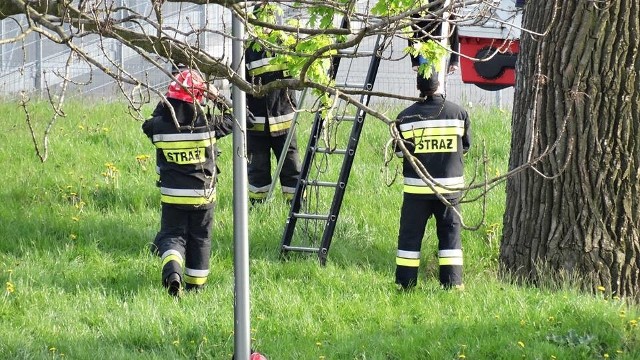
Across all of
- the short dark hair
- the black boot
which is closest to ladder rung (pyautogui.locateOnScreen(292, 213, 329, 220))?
the black boot

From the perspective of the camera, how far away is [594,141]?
26.3 feet

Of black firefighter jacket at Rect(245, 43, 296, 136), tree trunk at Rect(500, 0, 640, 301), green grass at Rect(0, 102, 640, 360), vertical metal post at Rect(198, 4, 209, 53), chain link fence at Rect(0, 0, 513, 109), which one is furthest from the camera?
chain link fence at Rect(0, 0, 513, 109)

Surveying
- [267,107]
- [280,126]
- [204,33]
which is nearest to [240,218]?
[267,107]

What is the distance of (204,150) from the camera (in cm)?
841

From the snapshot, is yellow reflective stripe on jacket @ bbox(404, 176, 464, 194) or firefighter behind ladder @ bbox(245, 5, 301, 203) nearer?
yellow reflective stripe on jacket @ bbox(404, 176, 464, 194)

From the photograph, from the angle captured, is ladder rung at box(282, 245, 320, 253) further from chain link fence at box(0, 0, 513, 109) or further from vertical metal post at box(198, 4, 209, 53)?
chain link fence at box(0, 0, 513, 109)

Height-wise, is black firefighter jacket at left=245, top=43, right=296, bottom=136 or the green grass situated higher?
black firefighter jacket at left=245, top=43, right=296, bottom=136

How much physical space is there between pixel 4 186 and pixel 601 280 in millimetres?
5672

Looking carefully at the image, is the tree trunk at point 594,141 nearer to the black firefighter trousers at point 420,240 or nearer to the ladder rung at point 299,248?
the black firefighter trousers at point 420,240

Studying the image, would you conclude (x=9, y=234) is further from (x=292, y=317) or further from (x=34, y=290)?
(x=292, y=317)

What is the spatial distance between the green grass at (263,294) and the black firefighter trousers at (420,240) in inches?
5.8

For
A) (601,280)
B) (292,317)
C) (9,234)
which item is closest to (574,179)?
(601,280)

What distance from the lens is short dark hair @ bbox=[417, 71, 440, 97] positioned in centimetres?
816

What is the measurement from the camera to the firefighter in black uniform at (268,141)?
33.7 ft
